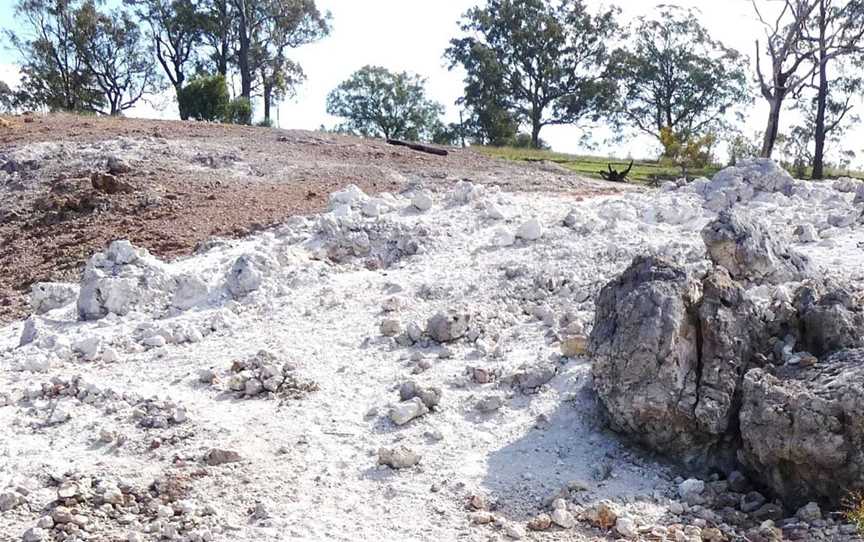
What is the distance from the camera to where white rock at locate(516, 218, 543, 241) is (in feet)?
28.9

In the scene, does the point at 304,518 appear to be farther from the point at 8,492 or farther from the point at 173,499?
the point at 8,492

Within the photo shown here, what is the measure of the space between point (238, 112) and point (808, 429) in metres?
19.3

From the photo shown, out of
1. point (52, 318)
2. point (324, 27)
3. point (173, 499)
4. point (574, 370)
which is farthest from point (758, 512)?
point (324, 27)

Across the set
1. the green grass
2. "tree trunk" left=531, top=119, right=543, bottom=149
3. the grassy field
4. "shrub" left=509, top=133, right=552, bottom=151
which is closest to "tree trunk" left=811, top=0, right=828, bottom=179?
the grassy field

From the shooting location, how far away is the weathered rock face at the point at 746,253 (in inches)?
268

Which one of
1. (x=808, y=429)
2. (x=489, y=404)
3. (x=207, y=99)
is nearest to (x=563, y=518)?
(x=489, y=404)

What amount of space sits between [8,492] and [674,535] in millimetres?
3567

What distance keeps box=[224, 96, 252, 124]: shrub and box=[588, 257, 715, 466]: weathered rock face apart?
1762cm

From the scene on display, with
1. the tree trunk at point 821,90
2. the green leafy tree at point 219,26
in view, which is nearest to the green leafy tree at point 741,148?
the tree trunk at point 821,90

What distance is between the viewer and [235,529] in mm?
4988

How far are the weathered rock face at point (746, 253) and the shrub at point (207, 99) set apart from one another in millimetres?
16746

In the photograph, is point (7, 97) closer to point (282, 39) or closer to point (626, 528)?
point (282, 39)

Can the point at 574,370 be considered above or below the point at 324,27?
below

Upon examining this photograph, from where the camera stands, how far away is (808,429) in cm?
503
